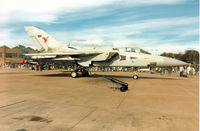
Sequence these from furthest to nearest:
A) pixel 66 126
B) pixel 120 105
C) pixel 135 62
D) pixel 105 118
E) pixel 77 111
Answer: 1. pixel 135 62
2. pixel 120 105
3. pixel 77 111
4. pixel 105 118
5. pixel 66 126

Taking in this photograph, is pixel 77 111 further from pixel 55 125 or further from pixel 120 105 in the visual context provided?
pixel 120 105

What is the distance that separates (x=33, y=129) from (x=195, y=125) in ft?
13.3

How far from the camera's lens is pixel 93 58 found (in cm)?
1515

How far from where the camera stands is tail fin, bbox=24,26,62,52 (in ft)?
57.5

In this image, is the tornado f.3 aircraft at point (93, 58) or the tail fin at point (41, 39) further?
the tail fin at point (41, 39)

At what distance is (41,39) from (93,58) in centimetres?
731

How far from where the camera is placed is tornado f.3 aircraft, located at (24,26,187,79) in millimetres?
13914

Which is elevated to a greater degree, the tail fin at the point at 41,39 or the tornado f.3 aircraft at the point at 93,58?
the tail fin at the point at 41,39

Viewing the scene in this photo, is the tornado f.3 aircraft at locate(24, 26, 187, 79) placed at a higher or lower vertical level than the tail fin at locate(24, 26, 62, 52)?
lower

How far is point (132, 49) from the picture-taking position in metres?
14.8

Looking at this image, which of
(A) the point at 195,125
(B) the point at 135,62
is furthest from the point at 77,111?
(B) the point at 135,62

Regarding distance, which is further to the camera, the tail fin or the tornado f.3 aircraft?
the tail fin

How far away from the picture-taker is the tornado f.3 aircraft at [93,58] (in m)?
13.9

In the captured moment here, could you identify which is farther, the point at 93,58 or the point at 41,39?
the point at 41,39
